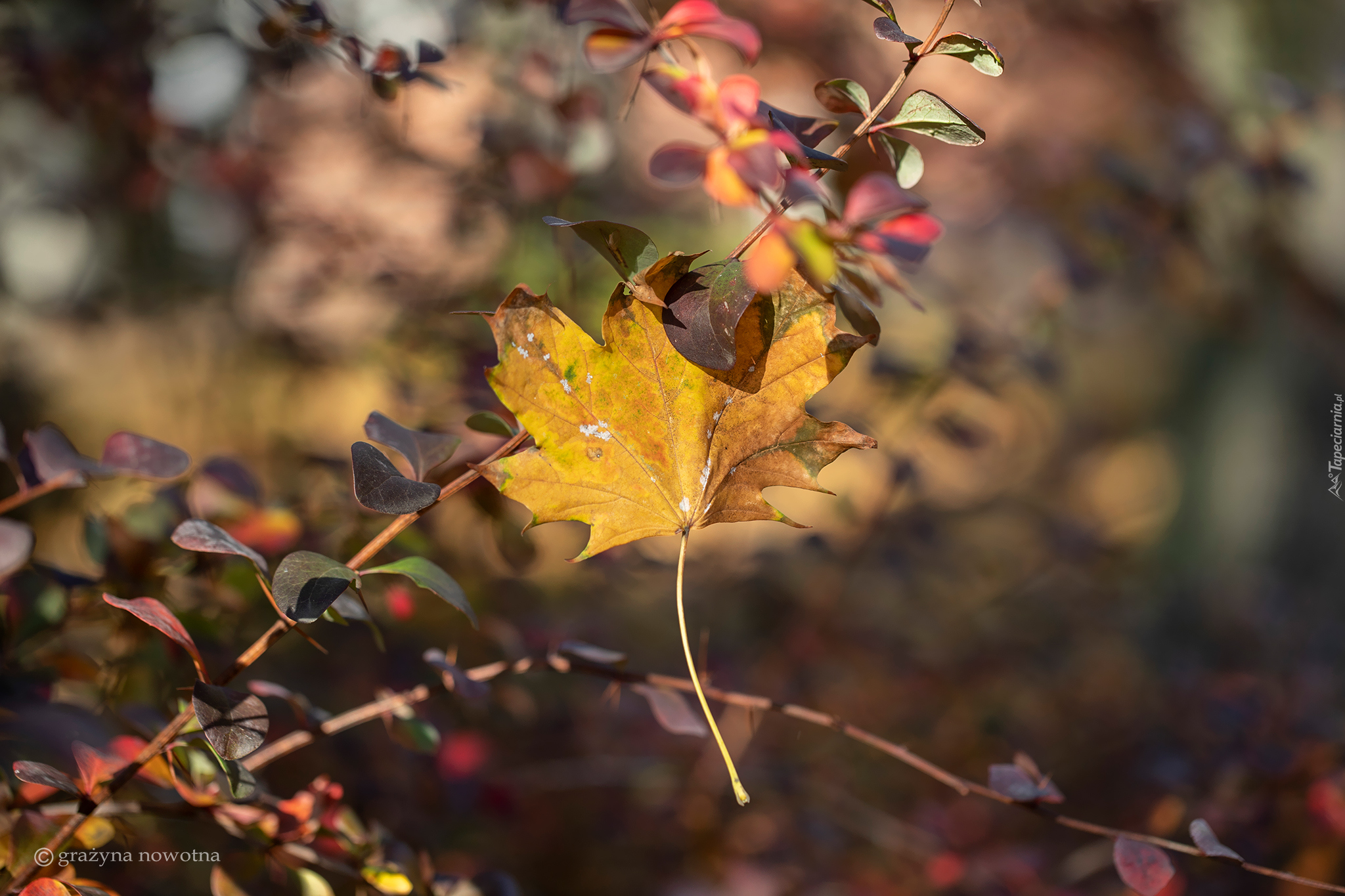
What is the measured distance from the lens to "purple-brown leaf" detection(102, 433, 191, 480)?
24.4 inches

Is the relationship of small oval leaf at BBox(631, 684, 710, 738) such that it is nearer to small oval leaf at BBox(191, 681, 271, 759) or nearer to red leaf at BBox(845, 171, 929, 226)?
small oval leaf at BBox(191, 681, 271, 759)

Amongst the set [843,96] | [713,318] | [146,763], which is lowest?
[146,763]

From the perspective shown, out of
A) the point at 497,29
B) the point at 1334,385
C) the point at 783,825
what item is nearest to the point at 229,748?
the point at 783,825

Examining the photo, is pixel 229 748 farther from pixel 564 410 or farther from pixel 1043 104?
pixel 1043 104

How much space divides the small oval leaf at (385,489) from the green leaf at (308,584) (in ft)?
0.15

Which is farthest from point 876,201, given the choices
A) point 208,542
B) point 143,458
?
point 143,458

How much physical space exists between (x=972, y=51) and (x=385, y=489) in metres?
0.45

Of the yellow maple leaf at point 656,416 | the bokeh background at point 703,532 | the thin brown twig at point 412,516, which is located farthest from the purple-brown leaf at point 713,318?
the bokeh background at point 703,532

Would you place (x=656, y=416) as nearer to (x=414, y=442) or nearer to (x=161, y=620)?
(x=414, y=442)

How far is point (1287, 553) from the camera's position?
287cm

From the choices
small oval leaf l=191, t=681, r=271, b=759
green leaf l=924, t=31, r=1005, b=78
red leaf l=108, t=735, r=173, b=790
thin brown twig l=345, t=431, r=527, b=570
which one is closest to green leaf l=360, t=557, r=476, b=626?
thin brown twig l=345, t=431, r=527, b=570

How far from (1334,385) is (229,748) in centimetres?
350

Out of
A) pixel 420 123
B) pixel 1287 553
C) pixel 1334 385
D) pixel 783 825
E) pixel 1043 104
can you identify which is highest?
pixel 1043 104

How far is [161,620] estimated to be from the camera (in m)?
0.51
